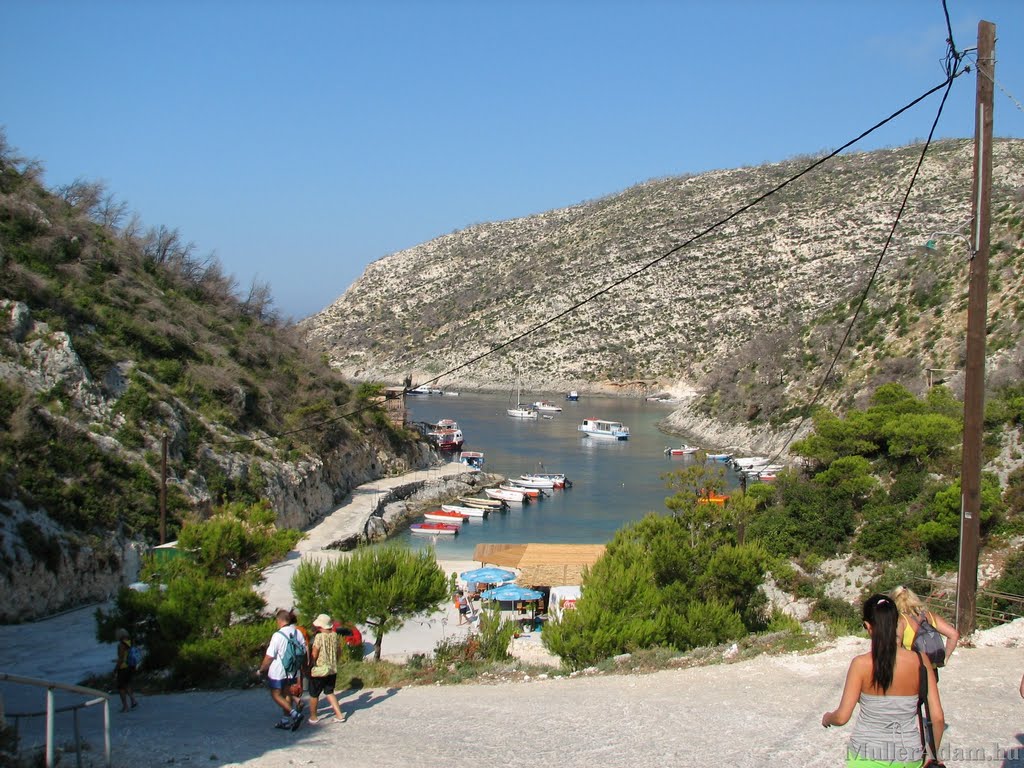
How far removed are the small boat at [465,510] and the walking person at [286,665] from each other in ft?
118

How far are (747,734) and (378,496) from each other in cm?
3624

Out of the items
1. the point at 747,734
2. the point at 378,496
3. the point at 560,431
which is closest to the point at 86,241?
the point at 378,496

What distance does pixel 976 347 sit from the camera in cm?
1039

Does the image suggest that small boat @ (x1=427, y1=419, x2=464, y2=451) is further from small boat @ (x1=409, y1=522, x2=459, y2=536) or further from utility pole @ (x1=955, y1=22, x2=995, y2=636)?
utility pole @ (x1=955, y1=22, x2=995, y2=636)

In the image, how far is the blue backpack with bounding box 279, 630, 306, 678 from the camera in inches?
332

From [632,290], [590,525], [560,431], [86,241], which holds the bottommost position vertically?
[590,525]

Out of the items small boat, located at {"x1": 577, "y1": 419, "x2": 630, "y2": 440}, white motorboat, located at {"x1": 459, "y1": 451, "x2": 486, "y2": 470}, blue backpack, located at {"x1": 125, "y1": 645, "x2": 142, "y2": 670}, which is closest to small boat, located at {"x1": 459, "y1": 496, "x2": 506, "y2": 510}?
white motorboat, located at {"x1": 459, "y1": 451, "x2": 486, "y2": 470}

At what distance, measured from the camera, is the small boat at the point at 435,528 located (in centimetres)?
4075

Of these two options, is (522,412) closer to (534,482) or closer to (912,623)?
(534,482)

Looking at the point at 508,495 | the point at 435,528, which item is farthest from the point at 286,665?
the point at 508,495

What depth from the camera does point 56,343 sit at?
2931cm

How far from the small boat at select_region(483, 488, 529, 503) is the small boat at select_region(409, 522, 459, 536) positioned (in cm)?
723

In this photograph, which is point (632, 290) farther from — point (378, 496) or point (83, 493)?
point (83, 493)

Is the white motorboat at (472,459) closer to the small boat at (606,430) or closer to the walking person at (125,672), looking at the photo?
the small boat at (606,430)
